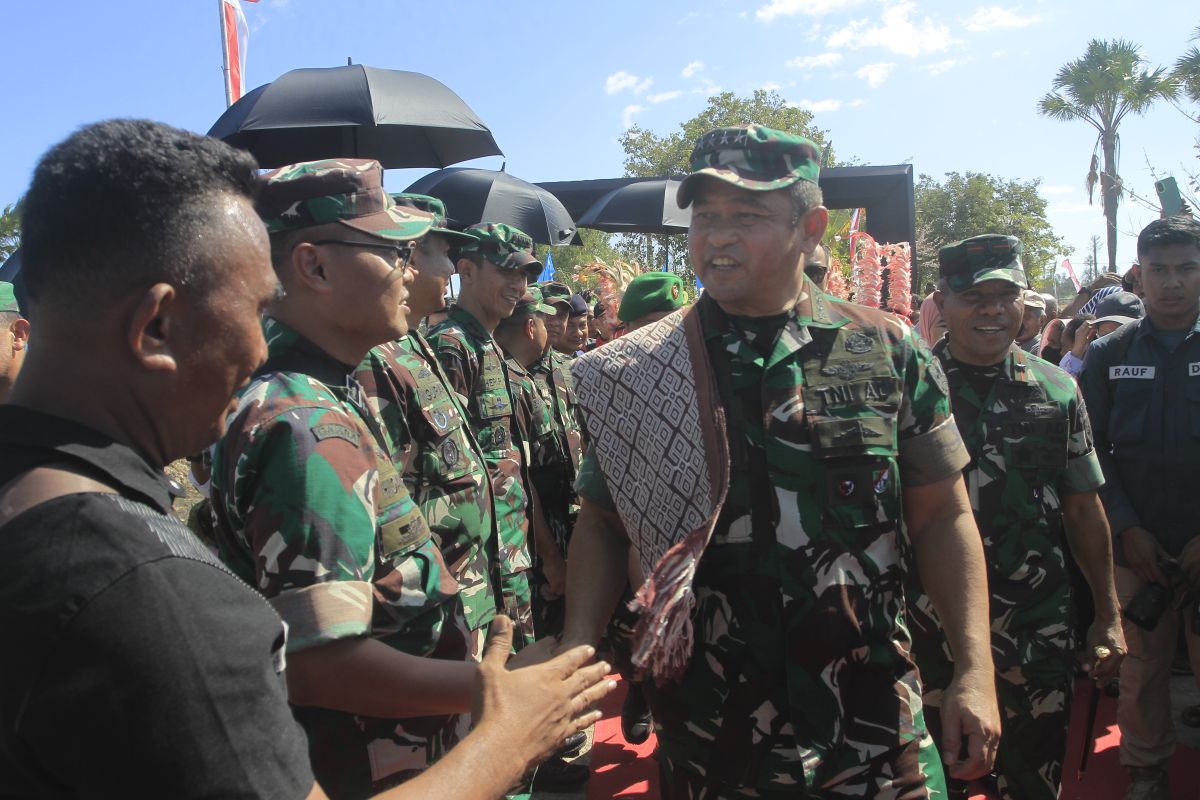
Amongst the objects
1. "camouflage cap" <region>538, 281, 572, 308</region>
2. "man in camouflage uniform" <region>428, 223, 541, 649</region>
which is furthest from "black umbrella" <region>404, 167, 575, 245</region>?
"man in camouflage uniform" <region>428, 223, 541, 649</region>

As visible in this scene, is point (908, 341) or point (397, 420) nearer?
point (908, 341)

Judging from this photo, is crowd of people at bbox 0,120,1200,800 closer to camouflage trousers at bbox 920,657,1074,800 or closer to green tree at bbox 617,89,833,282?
camouflage trousers at bbox 920,657,1074,800

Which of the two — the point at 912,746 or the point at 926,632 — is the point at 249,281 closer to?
the point at 912,746

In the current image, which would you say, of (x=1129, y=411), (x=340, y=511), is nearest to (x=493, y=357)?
(x=340, y=511)

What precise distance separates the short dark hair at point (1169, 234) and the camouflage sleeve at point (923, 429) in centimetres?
273

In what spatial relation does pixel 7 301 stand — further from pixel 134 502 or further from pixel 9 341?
pixel 134 502

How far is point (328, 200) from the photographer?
2059 mm

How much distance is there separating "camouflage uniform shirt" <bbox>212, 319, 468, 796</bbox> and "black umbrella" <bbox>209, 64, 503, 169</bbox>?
346 centimetres

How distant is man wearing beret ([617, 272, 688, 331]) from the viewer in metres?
5.38

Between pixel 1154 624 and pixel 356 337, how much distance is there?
3742mm

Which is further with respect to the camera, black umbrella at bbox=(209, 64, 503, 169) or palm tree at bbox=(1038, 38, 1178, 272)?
palm tree at bbox=(1038, 38, 1178, 272)

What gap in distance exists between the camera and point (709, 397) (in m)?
2.10

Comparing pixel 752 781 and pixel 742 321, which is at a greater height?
pixel 742 321

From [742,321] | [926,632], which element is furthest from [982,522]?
[742,321]
